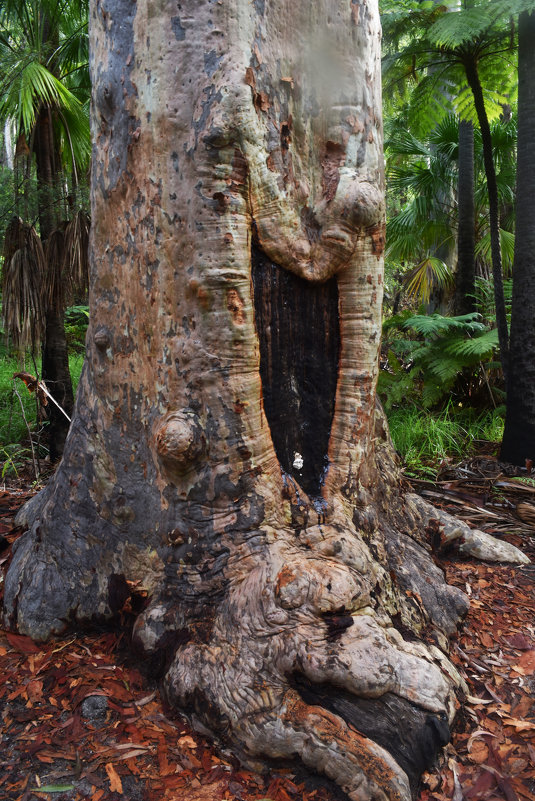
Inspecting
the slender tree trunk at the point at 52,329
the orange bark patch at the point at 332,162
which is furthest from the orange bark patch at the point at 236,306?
the slender tree trunk at the point at 52,329

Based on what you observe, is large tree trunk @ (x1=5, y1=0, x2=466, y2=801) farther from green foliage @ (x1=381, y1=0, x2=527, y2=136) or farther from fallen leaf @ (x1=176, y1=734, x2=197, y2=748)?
green foliage @ (x1=381, y1=0, x2=527, y2=136)

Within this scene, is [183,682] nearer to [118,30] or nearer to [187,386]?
[187,386]

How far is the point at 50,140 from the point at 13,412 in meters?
3.47

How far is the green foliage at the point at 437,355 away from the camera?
6008 mm

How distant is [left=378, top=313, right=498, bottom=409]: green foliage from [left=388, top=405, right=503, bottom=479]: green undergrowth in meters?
0.26

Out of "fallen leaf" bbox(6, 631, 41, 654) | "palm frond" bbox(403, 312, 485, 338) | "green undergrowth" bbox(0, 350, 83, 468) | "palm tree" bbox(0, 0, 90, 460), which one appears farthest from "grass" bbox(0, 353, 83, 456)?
"palm frond" bbox(403, 312, 485, 338)

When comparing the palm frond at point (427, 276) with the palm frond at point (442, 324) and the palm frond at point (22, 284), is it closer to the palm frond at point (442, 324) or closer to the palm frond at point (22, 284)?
the palm frond at point (442, 324)

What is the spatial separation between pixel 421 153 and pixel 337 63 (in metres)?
7.48

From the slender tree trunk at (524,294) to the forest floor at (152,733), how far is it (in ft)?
8.11

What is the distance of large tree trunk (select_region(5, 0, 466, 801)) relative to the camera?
1.77 metres

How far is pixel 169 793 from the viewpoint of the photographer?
1.58 m

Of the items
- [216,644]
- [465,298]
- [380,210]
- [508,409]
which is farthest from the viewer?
[465,298]

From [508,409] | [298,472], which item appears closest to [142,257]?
[298,472]

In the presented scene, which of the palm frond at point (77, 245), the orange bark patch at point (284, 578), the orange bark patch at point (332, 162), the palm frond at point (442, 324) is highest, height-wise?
the palm frond at point (77, 245)
